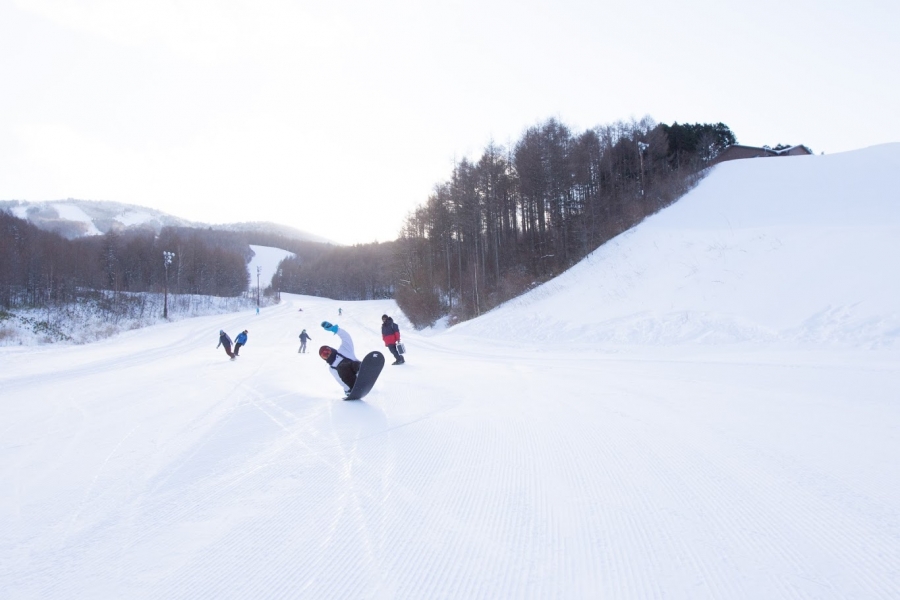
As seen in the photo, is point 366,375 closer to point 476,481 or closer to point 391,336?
point 476,481

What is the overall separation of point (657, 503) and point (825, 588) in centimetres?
99

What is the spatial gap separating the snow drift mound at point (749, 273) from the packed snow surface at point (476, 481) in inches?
57.3

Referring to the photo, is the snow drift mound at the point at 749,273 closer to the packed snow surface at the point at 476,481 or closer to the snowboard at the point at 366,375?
the packed snow surface at the point at 476,481

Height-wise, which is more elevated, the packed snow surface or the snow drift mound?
the snow drift mound

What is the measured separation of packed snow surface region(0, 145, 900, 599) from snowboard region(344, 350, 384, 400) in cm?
30

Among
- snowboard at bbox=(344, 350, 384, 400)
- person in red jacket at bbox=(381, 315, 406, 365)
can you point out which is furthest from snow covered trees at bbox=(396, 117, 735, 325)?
snowboard at bbox=(344, 350, 384, 400)

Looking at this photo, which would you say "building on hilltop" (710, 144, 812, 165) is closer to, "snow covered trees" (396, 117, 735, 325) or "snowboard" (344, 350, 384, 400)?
A: "snow covered trees" (396, 117, 735, 325)

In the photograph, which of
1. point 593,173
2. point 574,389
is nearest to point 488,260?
point 593,173

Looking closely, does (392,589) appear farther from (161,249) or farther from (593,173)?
(161,249)

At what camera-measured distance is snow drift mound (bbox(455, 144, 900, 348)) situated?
37.8 ft

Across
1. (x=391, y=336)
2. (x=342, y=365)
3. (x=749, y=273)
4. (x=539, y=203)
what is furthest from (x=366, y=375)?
(x=539, y=203)

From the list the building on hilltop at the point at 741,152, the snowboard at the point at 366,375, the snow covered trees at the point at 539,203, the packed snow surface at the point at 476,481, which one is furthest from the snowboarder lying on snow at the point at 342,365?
the building on hilltop at the point at 741,152

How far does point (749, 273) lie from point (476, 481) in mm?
16431

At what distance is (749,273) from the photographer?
1562cm
